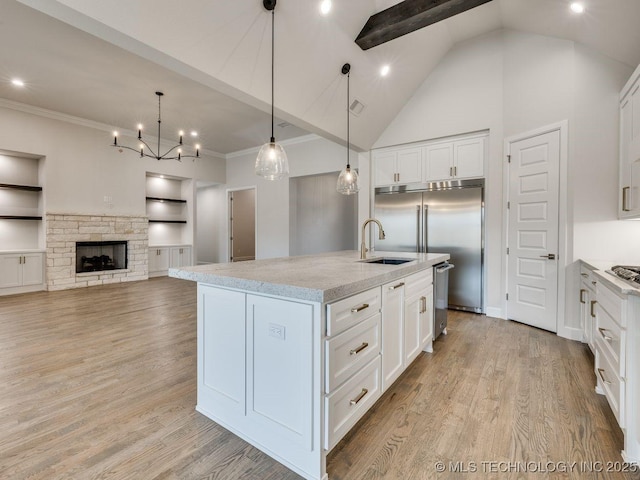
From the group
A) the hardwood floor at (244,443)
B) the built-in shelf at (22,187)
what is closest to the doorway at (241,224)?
the built-in shelf at (22,187)

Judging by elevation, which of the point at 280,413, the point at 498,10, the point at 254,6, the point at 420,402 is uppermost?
the point at 498,10

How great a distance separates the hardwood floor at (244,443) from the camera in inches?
58.8

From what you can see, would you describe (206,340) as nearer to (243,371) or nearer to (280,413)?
(243,371)

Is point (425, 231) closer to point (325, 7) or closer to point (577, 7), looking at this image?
point (577, 7)

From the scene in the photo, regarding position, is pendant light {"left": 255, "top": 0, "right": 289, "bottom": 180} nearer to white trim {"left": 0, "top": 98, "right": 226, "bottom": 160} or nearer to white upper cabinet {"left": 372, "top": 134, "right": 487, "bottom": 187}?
white upper cabinet {"left": 372, "top": 134, "right": 487, "bottom": 187}

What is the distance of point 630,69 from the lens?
9.57ft

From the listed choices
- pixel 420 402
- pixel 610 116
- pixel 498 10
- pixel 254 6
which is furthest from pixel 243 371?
pixel 498 10

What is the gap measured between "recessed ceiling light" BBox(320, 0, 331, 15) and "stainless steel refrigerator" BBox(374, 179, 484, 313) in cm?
262

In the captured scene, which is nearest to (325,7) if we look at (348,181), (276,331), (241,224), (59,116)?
(348,181)

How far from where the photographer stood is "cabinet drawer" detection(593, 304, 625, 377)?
161 centimetres

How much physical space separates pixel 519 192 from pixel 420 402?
9.65 feet

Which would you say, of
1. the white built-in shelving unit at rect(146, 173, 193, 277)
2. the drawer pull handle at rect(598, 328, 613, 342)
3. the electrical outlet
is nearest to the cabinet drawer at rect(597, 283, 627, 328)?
the drawer pull handle at rect(598, 328, 613, 342)

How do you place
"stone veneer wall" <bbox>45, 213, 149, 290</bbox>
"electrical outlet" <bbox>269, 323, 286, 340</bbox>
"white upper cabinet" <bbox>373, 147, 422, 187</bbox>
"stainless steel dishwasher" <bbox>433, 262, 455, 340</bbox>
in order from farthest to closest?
"stone veneer wall" <bbox>45, 213, 149, 290</bbox> → "white upper cabinet" <bbox>373, 147, 422, 187</bbox> → "stainless steel dishwasher" <bbox>433, 262, 455, 340</bbox> → "electrical outlet" <bbox>269, 323, 286, 340</bbox>

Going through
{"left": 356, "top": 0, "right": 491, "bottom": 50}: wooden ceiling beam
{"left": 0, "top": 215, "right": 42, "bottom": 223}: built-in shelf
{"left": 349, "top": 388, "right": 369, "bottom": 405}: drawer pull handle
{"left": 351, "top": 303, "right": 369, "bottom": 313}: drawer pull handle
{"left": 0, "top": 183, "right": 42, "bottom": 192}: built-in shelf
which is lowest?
{"left": 349, "top": 388, "right": 369, "bottom": 405}: drawer pull handle
